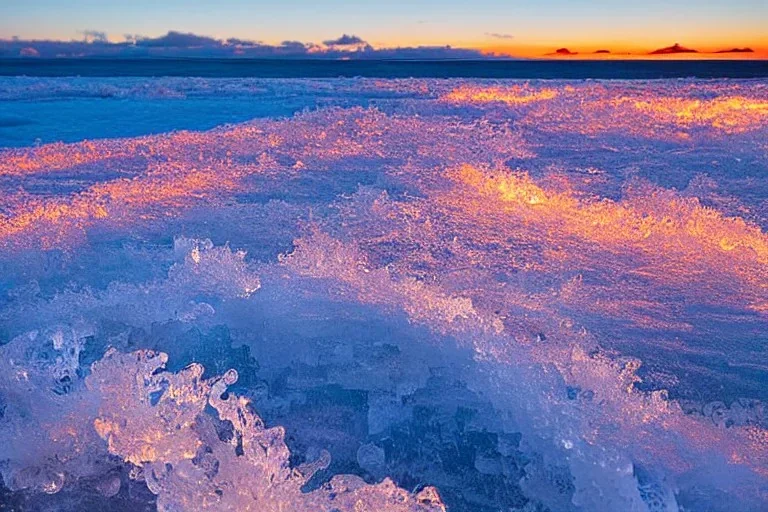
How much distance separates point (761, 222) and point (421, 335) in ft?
9.54

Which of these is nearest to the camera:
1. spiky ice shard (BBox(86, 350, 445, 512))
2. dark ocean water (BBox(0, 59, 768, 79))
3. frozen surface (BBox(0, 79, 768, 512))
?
spiky ice shard (BBox(86, 350, 445, 512))

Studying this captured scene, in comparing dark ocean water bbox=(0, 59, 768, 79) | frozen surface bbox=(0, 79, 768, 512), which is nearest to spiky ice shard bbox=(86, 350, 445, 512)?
frozen surface bbox=(0, 79, 768, 512)

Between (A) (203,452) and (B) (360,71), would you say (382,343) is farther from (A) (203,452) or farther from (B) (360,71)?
(B) (360,71)

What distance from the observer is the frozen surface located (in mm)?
Result: 1789

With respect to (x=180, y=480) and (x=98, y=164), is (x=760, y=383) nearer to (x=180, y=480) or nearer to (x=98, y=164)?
(x=180, y=480)

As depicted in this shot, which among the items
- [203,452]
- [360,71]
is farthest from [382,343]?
[360,71]

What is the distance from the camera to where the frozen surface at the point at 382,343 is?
1.79 m

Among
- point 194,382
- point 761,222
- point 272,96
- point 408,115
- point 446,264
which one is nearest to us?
point 194,382

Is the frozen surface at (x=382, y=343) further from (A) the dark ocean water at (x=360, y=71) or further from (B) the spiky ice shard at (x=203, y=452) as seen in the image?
(A) the dark ocean water at (x=360, y=71)

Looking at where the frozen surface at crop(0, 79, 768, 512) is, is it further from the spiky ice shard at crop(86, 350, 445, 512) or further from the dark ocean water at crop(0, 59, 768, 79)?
the dark ocean water at crop(0, 59, 768, 79)

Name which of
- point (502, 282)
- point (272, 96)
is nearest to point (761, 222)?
point (502, 282)

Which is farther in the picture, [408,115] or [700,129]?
[408,115]

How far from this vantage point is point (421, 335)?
2416mm

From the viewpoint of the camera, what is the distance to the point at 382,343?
8.01ft
